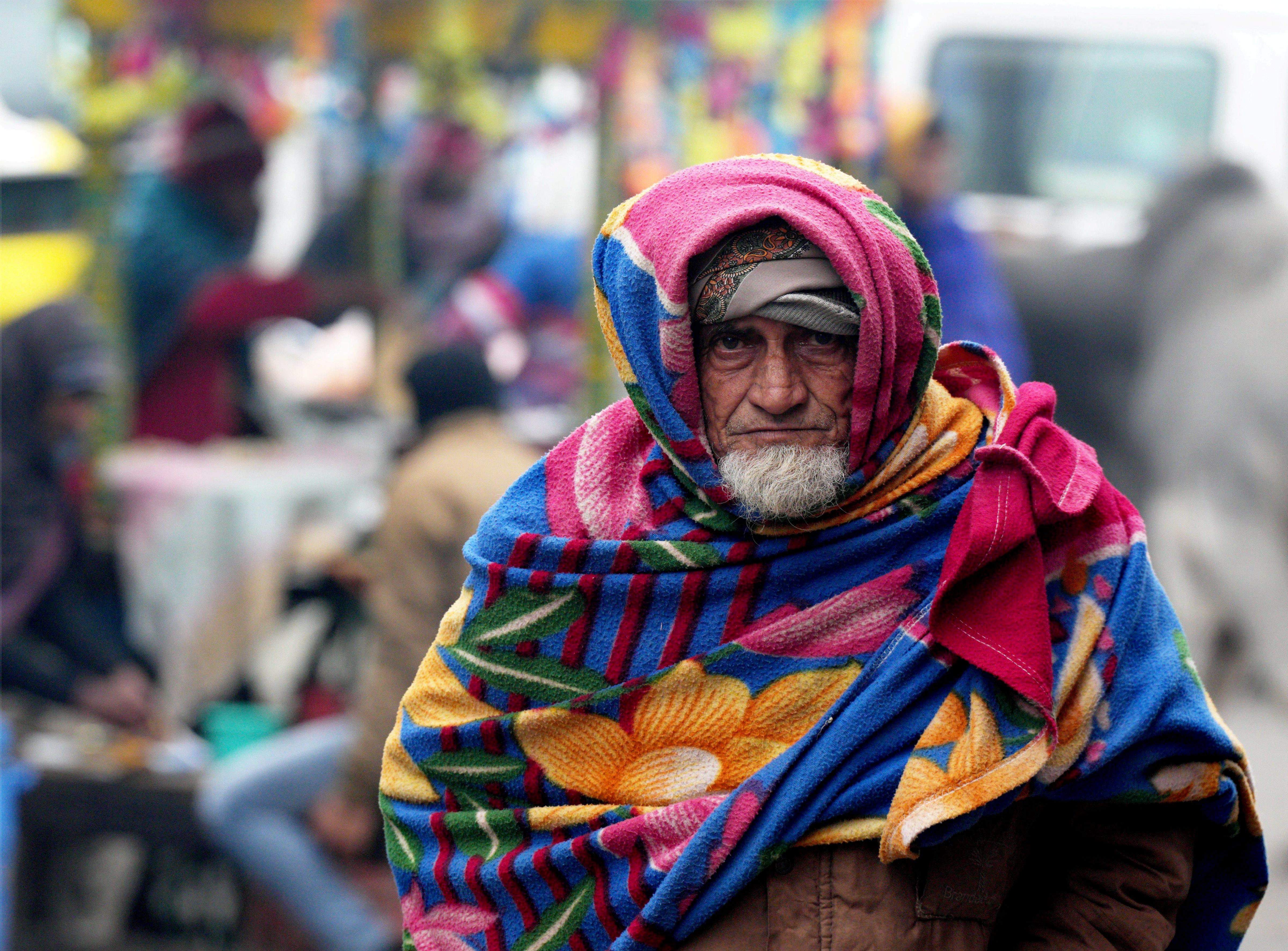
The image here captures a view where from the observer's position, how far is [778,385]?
1802mm

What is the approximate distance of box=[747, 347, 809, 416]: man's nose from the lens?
5.91 feet

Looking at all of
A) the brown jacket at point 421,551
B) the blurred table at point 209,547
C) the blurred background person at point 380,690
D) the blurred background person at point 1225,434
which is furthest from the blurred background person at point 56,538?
the blurred background person at point 1225,434

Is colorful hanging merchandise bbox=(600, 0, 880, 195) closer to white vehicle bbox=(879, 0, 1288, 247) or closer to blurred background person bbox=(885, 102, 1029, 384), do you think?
blurred background person bbox=(885, 102, 1029, 384)

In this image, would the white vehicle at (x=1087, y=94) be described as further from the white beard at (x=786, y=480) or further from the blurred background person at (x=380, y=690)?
the white beard at (x=786, y=480)

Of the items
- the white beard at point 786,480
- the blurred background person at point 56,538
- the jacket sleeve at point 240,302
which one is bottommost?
the blurred background person at point 56,538

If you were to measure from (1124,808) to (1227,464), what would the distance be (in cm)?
429

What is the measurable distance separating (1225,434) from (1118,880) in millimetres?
4361

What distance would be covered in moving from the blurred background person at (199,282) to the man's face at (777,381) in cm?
401

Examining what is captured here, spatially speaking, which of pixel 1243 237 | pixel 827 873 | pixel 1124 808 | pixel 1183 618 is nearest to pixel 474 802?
pixel 827 873

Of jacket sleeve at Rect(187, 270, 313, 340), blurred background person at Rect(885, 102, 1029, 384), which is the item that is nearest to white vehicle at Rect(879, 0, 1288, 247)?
blurred background person at Rect(885, 102, 1029, 384)

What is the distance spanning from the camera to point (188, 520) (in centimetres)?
537

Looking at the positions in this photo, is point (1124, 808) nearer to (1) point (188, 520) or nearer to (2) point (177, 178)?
(1) point (188, 520)

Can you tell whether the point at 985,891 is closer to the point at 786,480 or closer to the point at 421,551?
the point at 786,480

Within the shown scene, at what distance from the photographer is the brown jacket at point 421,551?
159 inches
